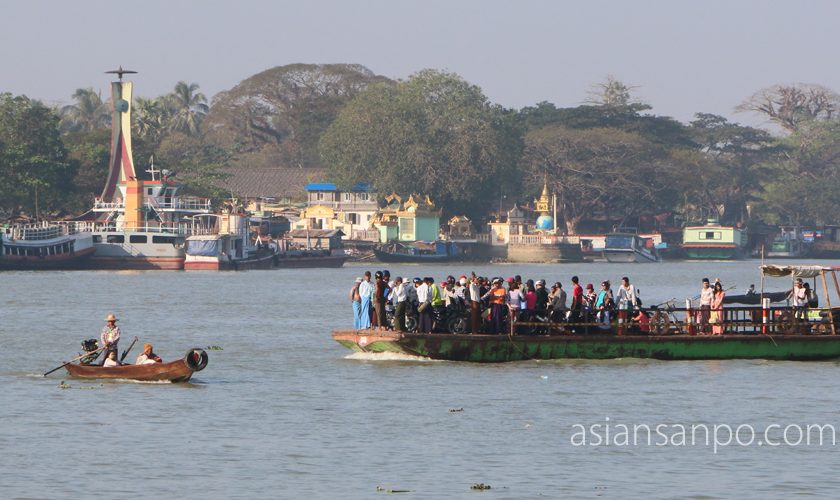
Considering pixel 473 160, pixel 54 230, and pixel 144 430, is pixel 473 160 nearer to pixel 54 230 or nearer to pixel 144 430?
pixel 54 230

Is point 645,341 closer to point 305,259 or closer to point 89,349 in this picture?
point 89,349

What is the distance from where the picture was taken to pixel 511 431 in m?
28.0

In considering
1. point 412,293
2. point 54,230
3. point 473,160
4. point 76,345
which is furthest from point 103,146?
point 412,293

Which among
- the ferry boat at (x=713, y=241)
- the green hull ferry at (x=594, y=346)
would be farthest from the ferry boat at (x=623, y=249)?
the green hull ferry at (x=594, y=346)

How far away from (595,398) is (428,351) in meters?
4.95

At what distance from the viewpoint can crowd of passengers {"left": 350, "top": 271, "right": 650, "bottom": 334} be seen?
35.0m

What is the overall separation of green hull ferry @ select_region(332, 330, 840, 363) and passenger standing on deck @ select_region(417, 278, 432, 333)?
317mm

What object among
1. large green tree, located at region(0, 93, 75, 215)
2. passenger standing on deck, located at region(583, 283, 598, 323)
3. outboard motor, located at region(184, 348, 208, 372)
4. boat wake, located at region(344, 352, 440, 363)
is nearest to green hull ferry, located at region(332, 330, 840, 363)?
boat wake, located at region(344, 352, 440, 363)

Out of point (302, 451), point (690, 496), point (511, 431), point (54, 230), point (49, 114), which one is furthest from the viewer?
point (49, 114)

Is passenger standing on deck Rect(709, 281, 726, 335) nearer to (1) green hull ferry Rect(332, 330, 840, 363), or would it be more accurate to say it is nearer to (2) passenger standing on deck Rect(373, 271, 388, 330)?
(1) green hull ferry Rect(332, 330, 840, 363)

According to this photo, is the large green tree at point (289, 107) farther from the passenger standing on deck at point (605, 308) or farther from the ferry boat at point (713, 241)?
the passenger standing on deck at point (605, 308)

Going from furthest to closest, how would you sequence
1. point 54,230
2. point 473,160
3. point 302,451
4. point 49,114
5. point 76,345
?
1. point 473,160
2. point 49,114
3. point 54,230
4. point 76,345
5. point 302,451

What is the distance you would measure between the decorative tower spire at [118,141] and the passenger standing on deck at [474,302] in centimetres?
8400

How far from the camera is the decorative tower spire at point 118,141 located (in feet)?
381
